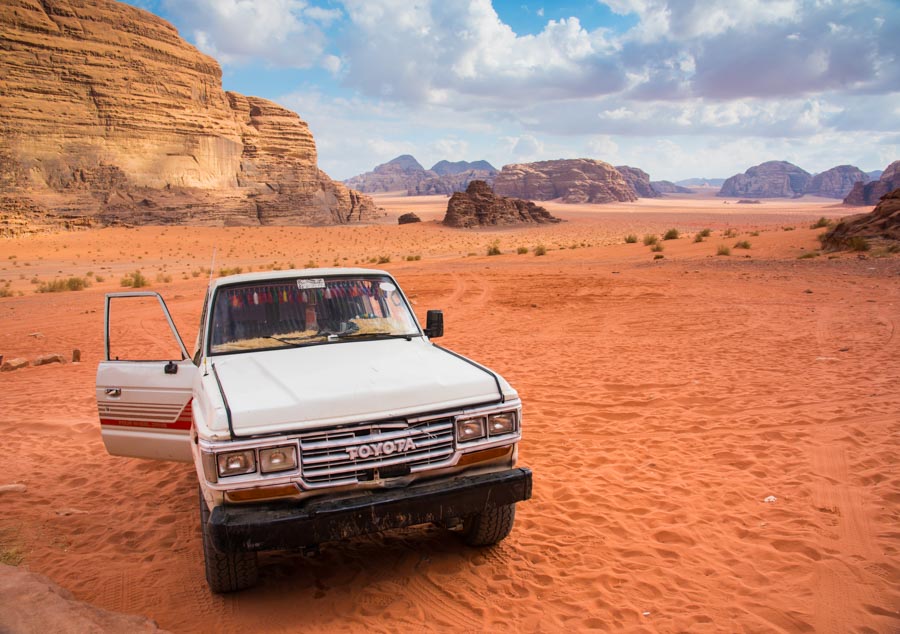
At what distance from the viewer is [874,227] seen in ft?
74.0

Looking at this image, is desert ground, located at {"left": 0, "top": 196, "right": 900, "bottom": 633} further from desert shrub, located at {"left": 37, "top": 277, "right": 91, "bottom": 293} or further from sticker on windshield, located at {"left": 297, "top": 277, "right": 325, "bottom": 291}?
desert shrub, located at {"left": 37, "top": 277, "right": 91, "bottom": 293}

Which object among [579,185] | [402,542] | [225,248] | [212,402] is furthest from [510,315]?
[579,185]

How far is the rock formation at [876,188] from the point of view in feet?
363

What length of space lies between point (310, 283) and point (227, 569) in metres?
2.21

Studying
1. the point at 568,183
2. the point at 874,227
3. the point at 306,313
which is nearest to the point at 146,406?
the point at 306,313

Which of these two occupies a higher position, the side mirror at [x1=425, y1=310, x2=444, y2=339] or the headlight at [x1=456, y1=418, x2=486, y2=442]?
the side mirror at [x1=425, y1=310, x2=444, y2=339]

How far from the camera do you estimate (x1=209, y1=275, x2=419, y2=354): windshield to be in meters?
4.64

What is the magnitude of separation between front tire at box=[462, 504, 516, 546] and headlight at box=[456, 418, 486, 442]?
2.08 ft

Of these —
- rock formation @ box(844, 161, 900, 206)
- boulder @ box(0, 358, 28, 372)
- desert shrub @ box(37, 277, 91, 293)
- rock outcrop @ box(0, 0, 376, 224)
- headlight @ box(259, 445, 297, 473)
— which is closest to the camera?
headlight @ box(259, 445, 297, 473)

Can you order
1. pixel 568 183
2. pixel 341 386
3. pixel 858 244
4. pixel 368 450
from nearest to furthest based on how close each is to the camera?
pixel 368 450 < pixel 341 386 < pixel 858 244 < pixel 568 183

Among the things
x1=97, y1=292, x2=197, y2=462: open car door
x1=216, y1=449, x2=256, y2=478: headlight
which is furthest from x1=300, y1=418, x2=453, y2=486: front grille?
x1=97, y1=292, x2=197, y2=462: open car door

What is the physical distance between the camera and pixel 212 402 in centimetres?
351

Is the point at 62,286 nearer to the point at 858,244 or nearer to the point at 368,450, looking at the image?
the point at 368,450

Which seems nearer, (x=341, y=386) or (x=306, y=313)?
(x=341, y=386)
